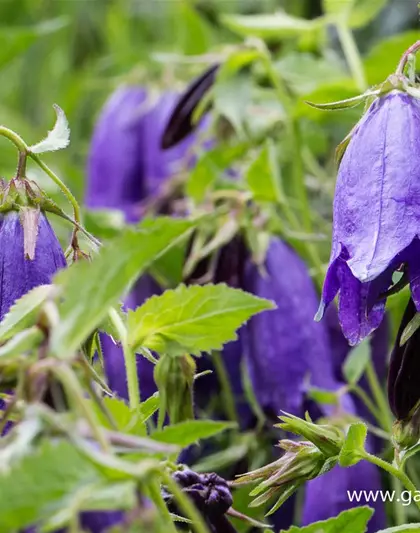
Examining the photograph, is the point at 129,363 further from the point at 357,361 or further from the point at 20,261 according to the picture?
the point at 357,361

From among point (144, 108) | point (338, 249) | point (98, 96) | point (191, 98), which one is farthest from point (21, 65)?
point (338, 249)

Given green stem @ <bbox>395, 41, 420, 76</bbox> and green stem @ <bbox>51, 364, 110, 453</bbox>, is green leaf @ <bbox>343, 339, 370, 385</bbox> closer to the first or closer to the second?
green stem @ <bbox>395, 41, 420, 76</bbox>

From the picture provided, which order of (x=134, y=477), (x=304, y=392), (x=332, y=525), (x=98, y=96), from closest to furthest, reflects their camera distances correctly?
1. (x=134, y=477)
2. (x=332, y=525)
3. (x=304, y=392)
4. (x=98, y=96)

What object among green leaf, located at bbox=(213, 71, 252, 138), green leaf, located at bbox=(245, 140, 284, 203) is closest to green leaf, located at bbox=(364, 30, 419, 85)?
green leaf, located at bbox=(213, 71, 252, 138)

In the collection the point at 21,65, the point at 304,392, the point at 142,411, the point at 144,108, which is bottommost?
the point at 304,392

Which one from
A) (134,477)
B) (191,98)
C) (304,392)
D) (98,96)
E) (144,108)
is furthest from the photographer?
(98,96)

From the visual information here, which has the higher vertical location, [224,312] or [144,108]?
[144,108]

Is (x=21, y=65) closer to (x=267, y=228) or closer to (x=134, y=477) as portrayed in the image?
(x=267, y=228)
